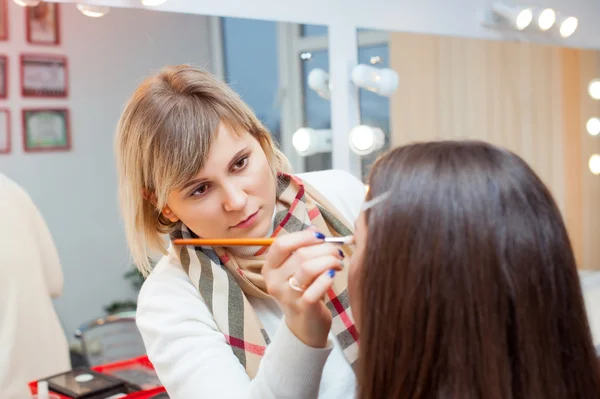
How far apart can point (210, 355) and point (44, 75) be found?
712 mm

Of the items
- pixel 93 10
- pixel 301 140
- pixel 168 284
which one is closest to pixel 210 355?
pixel 168 284

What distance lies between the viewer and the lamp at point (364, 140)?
1802 mm

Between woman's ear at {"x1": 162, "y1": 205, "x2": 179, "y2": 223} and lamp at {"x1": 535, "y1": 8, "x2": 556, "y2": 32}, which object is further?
lamp at {"x1": 535, "y1": 8, "x2": 556, "y2": 32}

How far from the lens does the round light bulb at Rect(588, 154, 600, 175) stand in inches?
102

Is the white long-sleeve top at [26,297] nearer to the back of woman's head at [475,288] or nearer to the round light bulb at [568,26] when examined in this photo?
the back of woman's head at [475,288]

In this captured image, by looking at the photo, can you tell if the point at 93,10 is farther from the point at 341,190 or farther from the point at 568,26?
the point at 568,26

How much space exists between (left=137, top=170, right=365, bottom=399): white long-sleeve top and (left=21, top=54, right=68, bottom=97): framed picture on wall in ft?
1.55

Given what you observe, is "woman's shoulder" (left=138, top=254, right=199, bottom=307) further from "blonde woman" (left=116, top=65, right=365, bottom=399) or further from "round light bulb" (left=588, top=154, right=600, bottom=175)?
"round light bulb" (left=588, top=154, right=600, bottom=175)

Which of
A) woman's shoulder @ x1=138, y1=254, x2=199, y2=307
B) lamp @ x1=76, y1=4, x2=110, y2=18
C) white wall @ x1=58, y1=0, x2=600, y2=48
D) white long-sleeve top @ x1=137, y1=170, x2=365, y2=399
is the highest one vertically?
white wall @ x1=58, y1=0, x2=600, y2=48

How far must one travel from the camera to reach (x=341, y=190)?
1177 mm

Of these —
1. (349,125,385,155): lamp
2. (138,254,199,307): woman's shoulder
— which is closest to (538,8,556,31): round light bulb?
(349,125,385,155): lamp

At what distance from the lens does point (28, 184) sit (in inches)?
47.2

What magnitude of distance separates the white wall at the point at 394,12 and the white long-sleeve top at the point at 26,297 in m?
0.47

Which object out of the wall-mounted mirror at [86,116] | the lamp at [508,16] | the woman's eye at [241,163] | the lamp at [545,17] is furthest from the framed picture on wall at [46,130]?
the lamp at [545,17]
